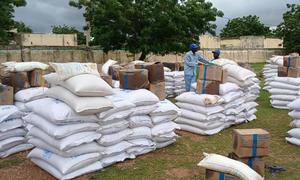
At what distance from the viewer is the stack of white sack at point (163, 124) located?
218 inches

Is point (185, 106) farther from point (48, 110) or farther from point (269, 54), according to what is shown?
point (269, 54)

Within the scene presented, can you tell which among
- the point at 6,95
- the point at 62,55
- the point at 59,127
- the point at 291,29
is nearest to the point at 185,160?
the point at 59,127

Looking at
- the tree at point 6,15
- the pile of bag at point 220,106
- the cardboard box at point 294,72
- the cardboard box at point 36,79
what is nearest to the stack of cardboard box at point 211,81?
the pile of bag at point 220,106

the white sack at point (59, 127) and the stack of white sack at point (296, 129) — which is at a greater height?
the white sack at point (59, 127)

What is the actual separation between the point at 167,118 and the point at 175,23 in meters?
11.4

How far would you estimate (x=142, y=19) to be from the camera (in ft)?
55.2

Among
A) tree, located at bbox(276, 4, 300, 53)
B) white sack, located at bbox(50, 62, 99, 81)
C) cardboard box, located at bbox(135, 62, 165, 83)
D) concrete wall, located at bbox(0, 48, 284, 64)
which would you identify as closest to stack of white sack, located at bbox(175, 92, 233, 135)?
cardboard box, located at bbox(135, 62, 165, 83)

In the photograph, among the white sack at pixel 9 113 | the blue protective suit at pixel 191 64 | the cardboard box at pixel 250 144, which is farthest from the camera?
the blue protective suit at pixel 191 64

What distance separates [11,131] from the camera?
5.29m

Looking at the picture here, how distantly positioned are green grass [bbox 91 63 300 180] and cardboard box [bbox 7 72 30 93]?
6.96 feet

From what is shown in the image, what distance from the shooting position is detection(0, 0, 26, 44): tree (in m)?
15.3

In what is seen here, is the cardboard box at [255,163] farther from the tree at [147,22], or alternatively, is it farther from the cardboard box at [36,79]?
the tree at [147,22]

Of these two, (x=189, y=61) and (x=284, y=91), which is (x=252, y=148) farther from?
(x=284, y=91)

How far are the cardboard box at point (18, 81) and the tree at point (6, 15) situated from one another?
10161 mm
